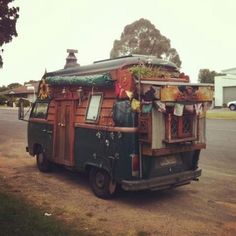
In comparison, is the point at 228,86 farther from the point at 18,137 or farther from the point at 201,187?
the point at 201,187

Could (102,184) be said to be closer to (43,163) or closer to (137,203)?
(137,203)

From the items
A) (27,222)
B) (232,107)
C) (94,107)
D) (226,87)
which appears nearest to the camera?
(27,222)

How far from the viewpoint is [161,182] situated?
814 centimetres

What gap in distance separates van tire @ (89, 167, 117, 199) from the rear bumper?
1.91 ft

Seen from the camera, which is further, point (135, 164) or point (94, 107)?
point (94, 107)

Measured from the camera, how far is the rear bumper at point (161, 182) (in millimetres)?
7801

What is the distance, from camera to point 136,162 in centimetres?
787

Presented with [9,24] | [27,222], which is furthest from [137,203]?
[9,24]

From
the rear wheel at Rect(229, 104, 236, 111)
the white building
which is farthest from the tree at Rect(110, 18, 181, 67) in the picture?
the rear wheel at Rect(229, 104, 236, 111)

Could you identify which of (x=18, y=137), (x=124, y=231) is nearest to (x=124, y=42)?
(x=18, y=137)

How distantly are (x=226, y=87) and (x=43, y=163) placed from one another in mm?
44403

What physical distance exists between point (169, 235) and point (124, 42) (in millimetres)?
60201

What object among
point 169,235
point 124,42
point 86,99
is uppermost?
point 124,42

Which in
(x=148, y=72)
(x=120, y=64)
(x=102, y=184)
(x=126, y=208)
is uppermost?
A: (x=120, y=64)
